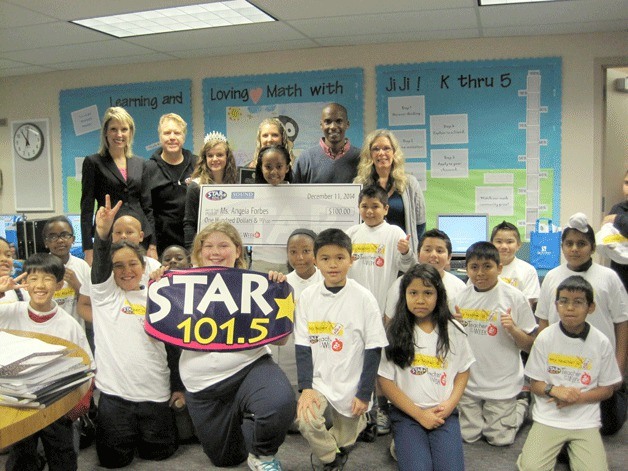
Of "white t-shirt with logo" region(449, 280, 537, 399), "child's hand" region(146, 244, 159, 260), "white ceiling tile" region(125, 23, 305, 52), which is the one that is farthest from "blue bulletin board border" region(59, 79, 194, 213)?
"white t-shirt with logo" region(449, 280, 537, 399)

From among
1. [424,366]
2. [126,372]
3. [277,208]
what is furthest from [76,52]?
[424,366]

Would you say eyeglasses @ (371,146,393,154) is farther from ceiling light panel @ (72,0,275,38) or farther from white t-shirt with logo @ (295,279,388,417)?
ceiling light panel @ (72,0,275,38)

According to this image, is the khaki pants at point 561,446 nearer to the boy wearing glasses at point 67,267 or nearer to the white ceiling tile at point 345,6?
the boy wearing glasses at point 67,267

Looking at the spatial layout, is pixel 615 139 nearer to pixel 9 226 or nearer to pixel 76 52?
pixel 76 52

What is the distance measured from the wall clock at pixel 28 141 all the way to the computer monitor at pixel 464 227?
14.5 feet

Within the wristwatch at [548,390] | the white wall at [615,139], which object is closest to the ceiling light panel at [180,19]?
the wristwatch at [548,390]

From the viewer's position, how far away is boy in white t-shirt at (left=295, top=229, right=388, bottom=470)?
2.45 m

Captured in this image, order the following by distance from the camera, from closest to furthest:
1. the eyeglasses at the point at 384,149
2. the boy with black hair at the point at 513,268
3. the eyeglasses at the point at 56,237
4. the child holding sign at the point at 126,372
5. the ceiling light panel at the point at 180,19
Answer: the child holding sign at the point at 126,372 < the eyeglasses at the point at 384,149 < the eyeglasses at the point at 56,237 < the boy with black hair at the point at 513,268 < the ceiling light panel at the point at 180,19

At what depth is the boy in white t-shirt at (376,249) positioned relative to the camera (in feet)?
9.66

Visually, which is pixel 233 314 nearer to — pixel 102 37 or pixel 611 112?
pixel 102 37

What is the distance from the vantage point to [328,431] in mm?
2453

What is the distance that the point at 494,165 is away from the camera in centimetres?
491

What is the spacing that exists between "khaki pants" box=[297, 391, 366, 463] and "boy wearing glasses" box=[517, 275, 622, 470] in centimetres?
79

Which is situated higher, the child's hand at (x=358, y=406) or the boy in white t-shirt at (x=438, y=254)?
the boy in white t-shirt at (x=438, y=254)
